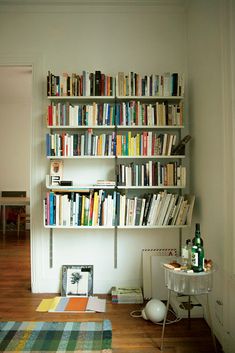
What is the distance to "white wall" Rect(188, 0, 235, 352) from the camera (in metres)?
1.88

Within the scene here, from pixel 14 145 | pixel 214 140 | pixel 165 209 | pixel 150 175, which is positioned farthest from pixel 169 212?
pixel 14 145

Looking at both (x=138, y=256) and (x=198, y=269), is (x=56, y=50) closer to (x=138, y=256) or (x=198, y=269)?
(x=138, y=256)

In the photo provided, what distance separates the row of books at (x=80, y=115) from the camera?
8.70 feet

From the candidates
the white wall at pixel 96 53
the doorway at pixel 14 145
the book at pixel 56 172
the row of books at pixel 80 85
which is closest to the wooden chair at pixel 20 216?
the doorway at pixel 14 145

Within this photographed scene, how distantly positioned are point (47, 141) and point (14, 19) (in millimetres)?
1360

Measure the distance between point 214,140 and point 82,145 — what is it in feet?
3.90

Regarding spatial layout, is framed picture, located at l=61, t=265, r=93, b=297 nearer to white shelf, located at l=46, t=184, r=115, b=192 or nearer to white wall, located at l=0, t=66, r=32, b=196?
white shelf, located at l=46, t=184, r=115, b=192

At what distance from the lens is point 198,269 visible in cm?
185

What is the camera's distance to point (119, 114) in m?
2.66

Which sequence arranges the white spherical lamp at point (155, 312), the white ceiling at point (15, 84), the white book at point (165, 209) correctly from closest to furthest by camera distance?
the white spherical lamp at point (155, 312)
the white book at point (165, 209)
the white ceiling at point (15, 84)

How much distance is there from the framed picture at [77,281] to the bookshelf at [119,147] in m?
0.51

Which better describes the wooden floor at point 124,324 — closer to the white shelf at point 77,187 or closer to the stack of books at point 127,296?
the stack of books at point 127,296

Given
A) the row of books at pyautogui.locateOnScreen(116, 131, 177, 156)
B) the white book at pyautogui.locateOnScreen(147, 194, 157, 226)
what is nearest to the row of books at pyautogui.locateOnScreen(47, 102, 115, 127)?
the row of books at pyautogui.locateOnScreen(116, 131, 177, 156)

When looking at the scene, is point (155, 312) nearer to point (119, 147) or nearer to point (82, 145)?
point (119, 147)
